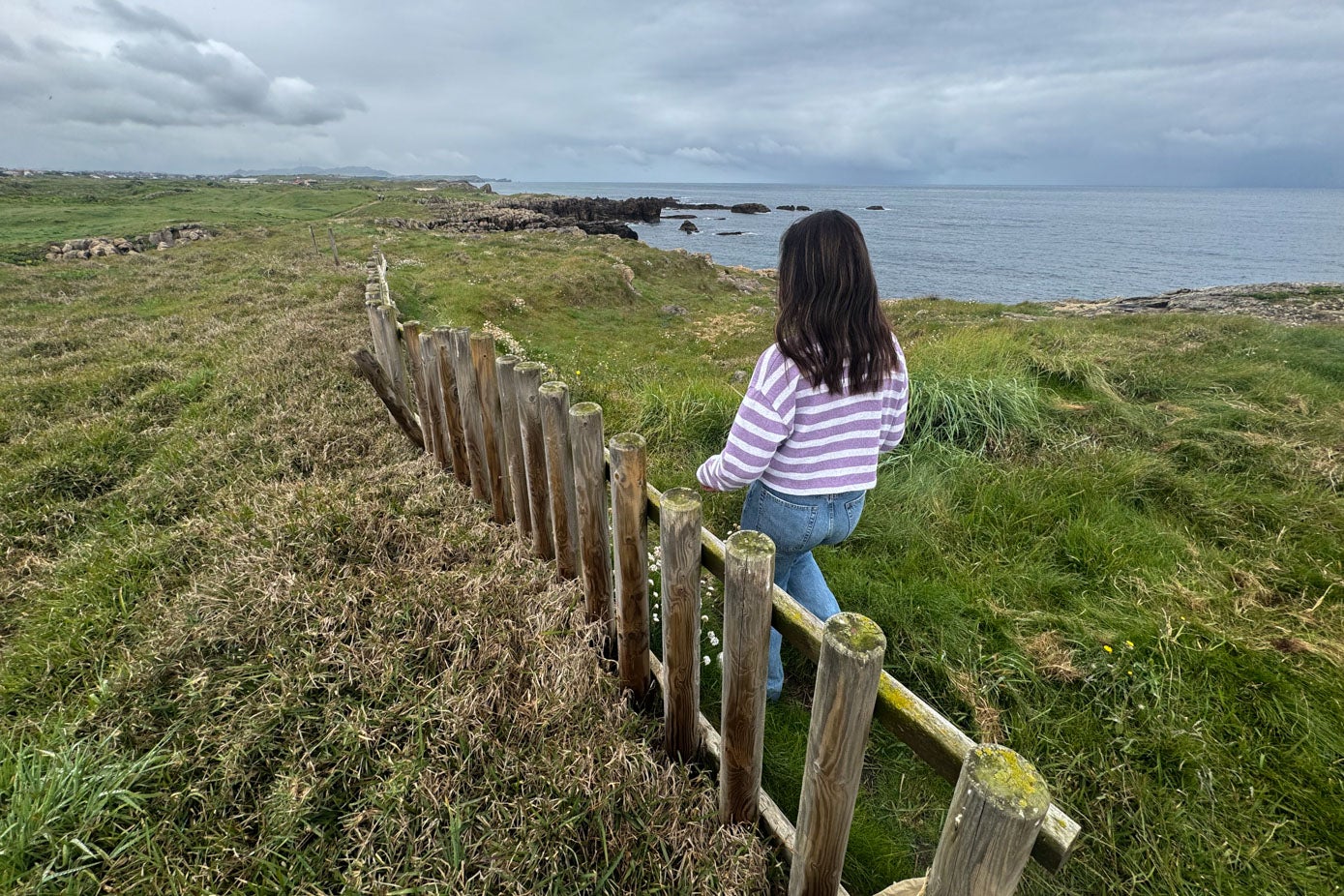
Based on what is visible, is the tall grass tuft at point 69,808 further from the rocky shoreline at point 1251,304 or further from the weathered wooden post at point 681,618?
the rocky shoreline at point 1251,304

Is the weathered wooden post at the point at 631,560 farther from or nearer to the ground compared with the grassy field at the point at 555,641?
farther from the ground

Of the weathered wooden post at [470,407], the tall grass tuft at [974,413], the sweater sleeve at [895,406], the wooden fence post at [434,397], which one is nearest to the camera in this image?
the sweater sleeve at [895,406]

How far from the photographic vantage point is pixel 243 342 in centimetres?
871

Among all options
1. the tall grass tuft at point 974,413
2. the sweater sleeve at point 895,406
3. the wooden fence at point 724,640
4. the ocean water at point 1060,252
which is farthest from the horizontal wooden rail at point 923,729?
the ocean water at point 1060,252

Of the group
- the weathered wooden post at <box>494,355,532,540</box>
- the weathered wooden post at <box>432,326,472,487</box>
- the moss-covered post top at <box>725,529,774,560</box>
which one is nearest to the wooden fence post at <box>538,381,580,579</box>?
the weathered wooden post at <box>494,355,532,540</box>

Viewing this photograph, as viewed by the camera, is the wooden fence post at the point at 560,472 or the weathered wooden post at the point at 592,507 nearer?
the weathered wooden post at the point at 592,507

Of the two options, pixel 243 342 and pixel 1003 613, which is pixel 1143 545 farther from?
pixel 243 342

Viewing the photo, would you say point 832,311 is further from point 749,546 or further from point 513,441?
point 513,441

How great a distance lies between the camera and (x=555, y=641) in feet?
9.93

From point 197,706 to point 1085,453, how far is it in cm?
707

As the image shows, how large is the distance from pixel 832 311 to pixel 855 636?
1496mm

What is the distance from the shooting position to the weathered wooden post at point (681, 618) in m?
2.17

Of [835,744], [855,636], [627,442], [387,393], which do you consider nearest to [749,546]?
[855,636]

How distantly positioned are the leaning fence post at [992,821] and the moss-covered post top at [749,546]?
0.76 m
